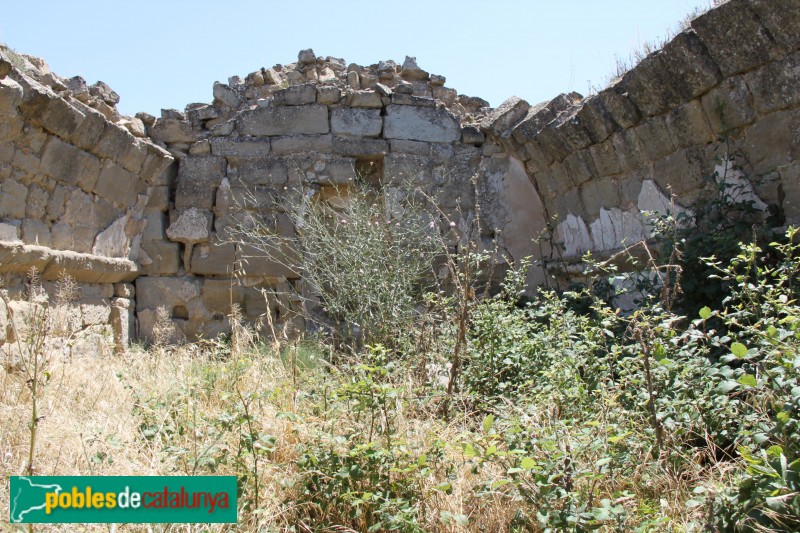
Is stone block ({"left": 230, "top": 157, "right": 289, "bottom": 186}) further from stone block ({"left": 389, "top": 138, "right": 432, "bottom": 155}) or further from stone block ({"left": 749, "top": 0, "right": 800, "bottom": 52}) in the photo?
stone block ({"left": 749, "top": 0, "right": 800, "bottom": 52})

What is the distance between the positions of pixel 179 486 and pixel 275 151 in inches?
187

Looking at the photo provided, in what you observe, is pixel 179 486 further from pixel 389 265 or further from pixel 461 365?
pixel 389 265

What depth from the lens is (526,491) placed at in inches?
95.5

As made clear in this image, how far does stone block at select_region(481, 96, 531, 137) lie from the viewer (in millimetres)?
6812

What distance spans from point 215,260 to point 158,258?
51 cm

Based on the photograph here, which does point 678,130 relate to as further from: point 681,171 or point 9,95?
point 9,95

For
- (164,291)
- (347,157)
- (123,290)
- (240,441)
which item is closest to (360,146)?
(347,157)

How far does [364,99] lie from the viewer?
6953 millimetres

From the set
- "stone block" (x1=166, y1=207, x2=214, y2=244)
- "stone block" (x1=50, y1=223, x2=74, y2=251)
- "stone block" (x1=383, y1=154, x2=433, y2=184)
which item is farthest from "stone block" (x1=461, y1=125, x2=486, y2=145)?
"stone block" (x1=50, y1=223, x2=74, y2=251)

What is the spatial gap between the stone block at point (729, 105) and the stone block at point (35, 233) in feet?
13.6

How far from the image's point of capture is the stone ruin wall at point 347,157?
409 cm

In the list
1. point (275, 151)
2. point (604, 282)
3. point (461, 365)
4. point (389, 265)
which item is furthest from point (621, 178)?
point (275, 151)

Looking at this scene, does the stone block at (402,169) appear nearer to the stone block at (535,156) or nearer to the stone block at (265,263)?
the stone block at (535,156)

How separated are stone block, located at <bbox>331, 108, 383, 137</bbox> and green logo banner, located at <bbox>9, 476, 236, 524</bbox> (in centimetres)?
481
